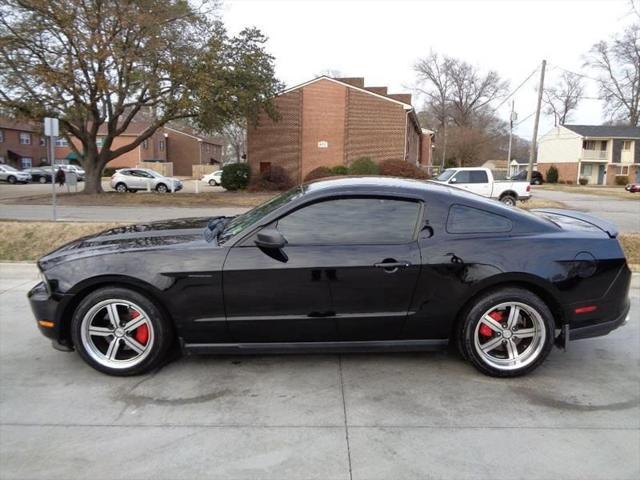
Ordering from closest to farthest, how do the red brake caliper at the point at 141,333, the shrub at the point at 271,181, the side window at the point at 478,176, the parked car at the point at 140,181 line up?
1. the red brake caliper at the point at 141,333
2. the side window at the point at 478,176
3. the shrub at the point at 271,181
4. the parked car at the point at 140,181

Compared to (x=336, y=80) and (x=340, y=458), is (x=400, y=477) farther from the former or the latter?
(x=336, y=80)

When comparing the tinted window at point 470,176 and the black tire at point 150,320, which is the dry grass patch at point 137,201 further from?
the black tire at point 150,320

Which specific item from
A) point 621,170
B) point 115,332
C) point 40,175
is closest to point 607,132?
point 621,170

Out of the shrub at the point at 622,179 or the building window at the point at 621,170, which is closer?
the shrub at the point at 622,179

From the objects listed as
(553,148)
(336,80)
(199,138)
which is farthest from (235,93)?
(553,148)

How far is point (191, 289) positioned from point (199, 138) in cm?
6553

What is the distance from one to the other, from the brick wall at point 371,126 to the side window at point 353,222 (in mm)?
28033

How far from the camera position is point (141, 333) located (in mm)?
3633

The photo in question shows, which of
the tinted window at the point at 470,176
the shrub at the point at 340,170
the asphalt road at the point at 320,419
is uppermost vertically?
the shrub at the point at 340,170

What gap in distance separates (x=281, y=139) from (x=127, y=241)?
28.6 m

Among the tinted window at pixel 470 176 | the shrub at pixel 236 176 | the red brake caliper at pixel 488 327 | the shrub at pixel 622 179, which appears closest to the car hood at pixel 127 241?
the red brake caliper at pixel 488 327

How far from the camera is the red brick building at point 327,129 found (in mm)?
31156

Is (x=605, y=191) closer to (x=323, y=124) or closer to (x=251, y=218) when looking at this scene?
(x=323, y=124)

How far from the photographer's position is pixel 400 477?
8.29ft
